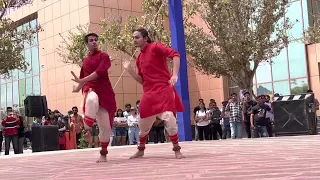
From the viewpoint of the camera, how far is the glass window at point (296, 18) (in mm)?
23203

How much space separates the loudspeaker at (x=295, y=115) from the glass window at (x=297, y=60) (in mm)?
11633

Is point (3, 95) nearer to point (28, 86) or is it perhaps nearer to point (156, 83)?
point (28, 86)

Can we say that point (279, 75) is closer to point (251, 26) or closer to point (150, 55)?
point (251, 26)

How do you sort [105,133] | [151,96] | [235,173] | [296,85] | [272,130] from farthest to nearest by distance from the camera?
[296,85]
[272,130]
[105,133]
[151,96]
[235,173]

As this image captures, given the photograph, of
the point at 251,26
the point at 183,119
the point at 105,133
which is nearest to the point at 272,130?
the point at 183,119

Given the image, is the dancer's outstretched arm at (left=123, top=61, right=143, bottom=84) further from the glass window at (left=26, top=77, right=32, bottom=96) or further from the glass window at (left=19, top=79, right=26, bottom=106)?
the glass window at (left=19, top=79, right=26, bottom=106)

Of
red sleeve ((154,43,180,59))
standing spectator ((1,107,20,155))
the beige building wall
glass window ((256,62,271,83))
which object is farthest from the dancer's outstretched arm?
the beige building wall

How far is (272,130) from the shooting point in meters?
13.2

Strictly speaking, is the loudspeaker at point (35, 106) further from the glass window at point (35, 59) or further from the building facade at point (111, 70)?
the glass window at point (35, 59)

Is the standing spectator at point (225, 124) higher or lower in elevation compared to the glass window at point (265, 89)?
lower

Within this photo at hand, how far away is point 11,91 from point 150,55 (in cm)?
3282

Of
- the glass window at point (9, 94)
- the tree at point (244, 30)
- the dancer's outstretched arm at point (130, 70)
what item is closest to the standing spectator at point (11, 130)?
the tree at point (244, 30)

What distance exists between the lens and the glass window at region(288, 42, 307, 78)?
2339cm

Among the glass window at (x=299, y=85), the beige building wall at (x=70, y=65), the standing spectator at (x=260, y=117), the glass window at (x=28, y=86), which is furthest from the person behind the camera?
the glass window at (x=28, y=86)
